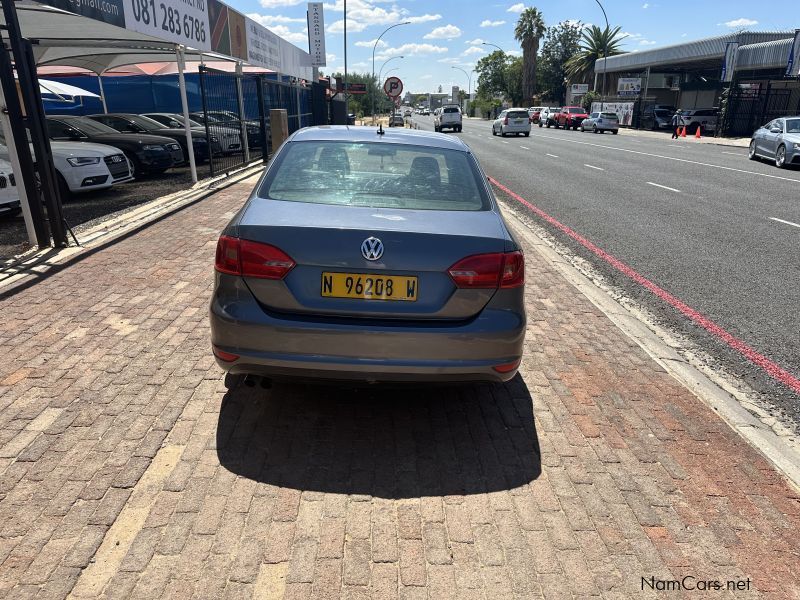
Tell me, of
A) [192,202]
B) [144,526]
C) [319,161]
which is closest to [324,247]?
[319,161]

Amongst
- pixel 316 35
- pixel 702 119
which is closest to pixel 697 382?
pixel 316 35

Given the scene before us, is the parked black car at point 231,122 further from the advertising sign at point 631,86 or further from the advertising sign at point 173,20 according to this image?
the advertising sign at point 631,86

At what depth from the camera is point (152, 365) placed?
4.05 metres

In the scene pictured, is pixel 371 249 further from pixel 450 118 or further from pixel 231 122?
pixel 450 118

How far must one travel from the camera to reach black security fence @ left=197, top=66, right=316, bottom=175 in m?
13.9

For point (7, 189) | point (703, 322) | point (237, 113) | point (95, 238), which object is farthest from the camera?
point (237, 113)

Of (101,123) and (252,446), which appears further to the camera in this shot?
(101,123)

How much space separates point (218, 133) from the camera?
592 inches

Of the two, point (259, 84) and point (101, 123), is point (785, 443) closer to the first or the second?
point (101, 123)

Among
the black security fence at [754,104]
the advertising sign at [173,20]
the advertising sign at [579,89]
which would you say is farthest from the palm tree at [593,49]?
the advertising sign at [173,20]

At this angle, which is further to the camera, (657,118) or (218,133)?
(657,118)

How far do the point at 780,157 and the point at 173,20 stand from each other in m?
A: 17.9

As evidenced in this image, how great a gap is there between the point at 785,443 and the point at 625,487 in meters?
1.18

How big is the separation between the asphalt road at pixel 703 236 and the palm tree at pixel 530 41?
72.9 metres
